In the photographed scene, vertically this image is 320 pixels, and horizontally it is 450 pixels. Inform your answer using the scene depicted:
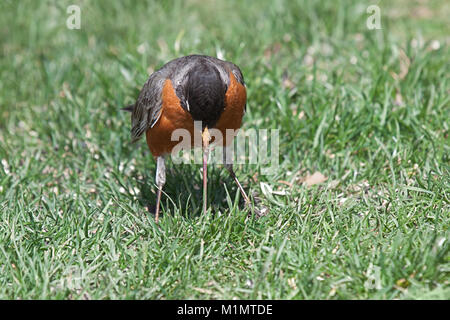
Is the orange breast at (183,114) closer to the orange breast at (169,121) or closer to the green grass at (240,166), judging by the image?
the orange breast at (169,121)

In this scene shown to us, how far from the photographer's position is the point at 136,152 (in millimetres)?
5367

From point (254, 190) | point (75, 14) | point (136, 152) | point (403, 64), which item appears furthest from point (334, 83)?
point (75, 14)

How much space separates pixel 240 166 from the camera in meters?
5.05

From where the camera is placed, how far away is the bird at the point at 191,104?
3.76 m

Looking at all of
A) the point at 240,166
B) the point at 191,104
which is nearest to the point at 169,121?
the point at 191,104

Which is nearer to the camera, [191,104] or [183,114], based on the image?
[191,104]

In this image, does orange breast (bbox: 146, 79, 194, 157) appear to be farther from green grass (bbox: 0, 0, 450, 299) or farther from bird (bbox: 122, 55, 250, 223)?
green grass (bbox: 0, 0, 450, 299)

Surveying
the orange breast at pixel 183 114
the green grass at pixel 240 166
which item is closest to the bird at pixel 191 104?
the orange breast at pixel 183 114

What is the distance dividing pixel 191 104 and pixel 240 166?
1.38m

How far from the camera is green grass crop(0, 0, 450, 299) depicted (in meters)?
3.48

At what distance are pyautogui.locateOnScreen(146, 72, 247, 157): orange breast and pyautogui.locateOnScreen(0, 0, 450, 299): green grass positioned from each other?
1.79 ft

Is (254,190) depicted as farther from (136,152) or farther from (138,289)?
(138,289)

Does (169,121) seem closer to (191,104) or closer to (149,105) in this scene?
(149,105)

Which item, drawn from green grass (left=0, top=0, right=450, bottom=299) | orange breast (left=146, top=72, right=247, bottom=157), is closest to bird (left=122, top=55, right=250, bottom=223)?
orange breast (left=146, top=72, right=247, bottom=157)
